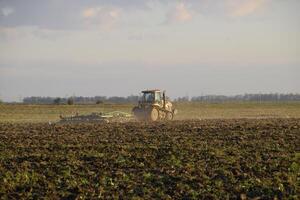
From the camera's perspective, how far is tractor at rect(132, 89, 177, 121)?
37219 millimetres

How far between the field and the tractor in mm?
14823

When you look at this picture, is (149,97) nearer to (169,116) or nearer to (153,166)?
(169,116)

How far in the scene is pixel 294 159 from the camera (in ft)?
54.7

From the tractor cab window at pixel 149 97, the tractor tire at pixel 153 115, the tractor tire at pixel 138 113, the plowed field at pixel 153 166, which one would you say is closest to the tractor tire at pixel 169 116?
the tractor tire at pixel 153 115

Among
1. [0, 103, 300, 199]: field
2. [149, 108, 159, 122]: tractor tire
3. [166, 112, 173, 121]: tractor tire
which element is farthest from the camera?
[166, 112, 173, 121]: tractor tire

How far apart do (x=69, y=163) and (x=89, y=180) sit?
1.80 m

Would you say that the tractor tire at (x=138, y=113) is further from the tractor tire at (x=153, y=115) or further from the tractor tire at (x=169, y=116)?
the tractor tire at (x=169, y=116)

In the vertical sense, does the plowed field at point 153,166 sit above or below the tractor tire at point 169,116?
below

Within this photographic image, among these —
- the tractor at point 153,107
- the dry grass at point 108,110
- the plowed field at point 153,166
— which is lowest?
the plowed field at point 153,166

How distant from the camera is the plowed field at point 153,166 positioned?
46.4 feet

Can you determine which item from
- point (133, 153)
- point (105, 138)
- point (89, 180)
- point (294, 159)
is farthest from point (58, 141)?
point (294, 159)

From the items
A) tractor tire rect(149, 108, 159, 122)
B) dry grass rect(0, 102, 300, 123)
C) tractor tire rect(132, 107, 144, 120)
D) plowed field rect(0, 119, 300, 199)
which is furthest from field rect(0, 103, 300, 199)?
dry grass rect(0, 102, 300, 123)

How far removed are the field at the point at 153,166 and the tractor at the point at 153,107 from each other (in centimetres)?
1482

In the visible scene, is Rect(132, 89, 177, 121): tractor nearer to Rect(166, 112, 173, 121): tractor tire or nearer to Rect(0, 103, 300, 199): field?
Rect(166, 112, 173, 121): tractor tire
